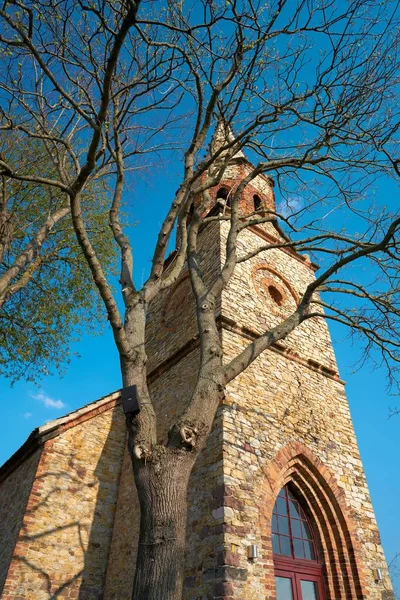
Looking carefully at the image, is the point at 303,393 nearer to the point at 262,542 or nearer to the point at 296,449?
the point at 296,449

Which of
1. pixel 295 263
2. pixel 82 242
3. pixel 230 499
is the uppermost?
pixel 295 263

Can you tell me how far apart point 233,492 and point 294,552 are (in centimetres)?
190

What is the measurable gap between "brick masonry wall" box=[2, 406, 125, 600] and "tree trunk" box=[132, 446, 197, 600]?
494cm

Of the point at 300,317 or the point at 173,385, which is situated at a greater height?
the point at 173,385

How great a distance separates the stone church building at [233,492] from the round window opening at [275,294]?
1.42ft

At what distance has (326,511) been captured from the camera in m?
7.70

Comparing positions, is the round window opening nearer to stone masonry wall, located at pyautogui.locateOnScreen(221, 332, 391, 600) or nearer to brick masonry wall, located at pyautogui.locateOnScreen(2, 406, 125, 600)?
stone masonry wall, located at pyautogui.locateOnScreen(221, 332, 391, 600)

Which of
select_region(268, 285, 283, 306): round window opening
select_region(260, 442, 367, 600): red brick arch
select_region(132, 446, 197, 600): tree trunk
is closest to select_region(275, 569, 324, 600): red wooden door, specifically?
select_region(260, 442, 367, 600): red brick arch

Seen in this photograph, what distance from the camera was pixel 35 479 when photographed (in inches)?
320

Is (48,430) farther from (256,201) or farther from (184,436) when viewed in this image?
(256,201)

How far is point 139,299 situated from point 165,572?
299 centimetres

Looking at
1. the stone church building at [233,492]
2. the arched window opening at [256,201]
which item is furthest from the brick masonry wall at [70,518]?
the arched window opening at [256,201]

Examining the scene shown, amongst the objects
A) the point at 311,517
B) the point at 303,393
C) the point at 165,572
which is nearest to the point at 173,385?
the point at 303,393

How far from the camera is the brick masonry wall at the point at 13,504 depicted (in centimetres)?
769
